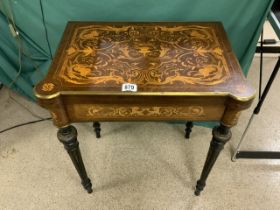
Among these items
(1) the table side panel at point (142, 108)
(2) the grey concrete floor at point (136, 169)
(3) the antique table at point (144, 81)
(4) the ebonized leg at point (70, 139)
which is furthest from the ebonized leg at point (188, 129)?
(4) the ebonized leg at point (70, 139)

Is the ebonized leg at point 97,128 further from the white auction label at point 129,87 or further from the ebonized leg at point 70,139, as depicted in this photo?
the white auction label at point 129,87

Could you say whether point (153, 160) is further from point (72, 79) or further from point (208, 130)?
point (72, 79)

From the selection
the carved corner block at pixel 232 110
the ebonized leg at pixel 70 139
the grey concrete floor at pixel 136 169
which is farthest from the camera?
the grey concrete floor at pixel 136 169

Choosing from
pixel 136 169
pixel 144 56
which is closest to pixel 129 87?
pixel 144 56

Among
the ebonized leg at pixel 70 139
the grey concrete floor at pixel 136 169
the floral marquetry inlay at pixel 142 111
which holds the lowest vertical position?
the grey concrete floor at pixel 136 169

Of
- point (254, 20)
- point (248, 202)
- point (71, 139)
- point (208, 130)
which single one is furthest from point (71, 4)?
point (248, 202)

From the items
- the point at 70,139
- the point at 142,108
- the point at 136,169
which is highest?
the point at 142,108

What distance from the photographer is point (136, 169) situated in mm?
1177

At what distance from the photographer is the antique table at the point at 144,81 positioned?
0.67m

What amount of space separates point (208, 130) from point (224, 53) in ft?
2.14

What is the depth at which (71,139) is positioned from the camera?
0.77 meters

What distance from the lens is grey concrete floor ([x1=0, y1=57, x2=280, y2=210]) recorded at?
1.06m

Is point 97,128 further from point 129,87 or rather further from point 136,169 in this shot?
point 129,87

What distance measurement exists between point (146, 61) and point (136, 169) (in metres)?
0.61
